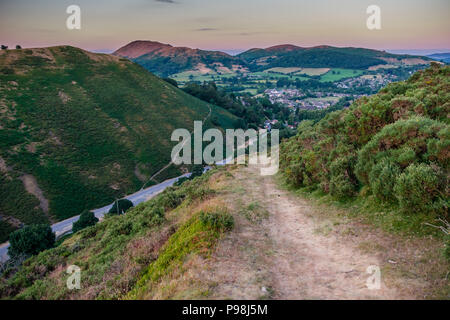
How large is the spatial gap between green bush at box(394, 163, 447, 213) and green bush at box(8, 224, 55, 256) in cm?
3433

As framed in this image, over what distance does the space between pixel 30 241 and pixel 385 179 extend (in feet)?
113

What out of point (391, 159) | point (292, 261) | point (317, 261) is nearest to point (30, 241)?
point (292, 261)

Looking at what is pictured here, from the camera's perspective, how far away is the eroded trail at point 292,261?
6621 mm

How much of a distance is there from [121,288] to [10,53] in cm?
8929

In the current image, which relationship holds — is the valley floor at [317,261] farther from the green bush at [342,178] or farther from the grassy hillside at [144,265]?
the green bush at [342,178]

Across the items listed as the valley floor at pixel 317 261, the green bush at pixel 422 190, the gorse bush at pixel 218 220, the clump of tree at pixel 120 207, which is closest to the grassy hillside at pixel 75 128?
the clump of tree at pixel 120 207

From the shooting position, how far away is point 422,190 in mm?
8781

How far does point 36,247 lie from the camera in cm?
3005

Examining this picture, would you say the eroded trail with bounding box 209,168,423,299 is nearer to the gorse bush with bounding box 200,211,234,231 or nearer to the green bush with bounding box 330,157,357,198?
the gorse bush with bounding box 200,211,234,231

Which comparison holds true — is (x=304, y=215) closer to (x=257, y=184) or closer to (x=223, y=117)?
(x=257, y=184)

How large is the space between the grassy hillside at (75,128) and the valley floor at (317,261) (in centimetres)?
4118

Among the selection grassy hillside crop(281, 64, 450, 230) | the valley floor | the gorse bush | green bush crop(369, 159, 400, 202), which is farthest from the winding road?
green bush crop(369, 159, 400, 202)

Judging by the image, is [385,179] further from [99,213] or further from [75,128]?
[75,128]
